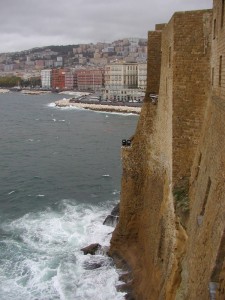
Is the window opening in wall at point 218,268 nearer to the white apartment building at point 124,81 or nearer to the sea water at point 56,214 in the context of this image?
the sea water at point 56,214

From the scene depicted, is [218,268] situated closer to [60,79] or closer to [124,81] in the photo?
[124,81]

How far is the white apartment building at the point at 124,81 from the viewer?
13425cm

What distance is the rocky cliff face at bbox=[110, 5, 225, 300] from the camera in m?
10.2

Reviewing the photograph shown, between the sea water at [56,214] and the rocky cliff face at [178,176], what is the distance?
2.53 metres

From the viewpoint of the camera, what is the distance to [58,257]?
22922 mm

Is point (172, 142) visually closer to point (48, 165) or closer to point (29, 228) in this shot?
point (29, 228)

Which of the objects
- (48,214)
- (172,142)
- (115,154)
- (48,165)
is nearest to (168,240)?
(172,142)

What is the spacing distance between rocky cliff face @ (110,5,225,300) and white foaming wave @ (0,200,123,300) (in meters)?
1.88

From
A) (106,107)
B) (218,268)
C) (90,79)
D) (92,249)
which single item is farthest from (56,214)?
(90,79)

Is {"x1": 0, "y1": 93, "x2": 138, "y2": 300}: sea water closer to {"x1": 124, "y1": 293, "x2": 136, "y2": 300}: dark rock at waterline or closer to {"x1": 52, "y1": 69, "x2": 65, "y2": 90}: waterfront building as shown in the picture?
{"x1": 124, "y1": 293, "x2": 136, "y2": 300}: dark rock at waterline

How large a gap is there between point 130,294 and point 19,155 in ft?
109

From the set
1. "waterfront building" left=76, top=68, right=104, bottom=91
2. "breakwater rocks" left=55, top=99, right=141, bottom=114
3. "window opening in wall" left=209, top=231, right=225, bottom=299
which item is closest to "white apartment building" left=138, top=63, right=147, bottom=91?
"breakwater rocks" left=55, top=99, right=141, bottom=114

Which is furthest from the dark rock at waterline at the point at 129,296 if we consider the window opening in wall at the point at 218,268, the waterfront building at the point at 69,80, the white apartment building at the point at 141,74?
the waterfront building at the point at 69,80

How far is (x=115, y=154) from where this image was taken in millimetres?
49000
